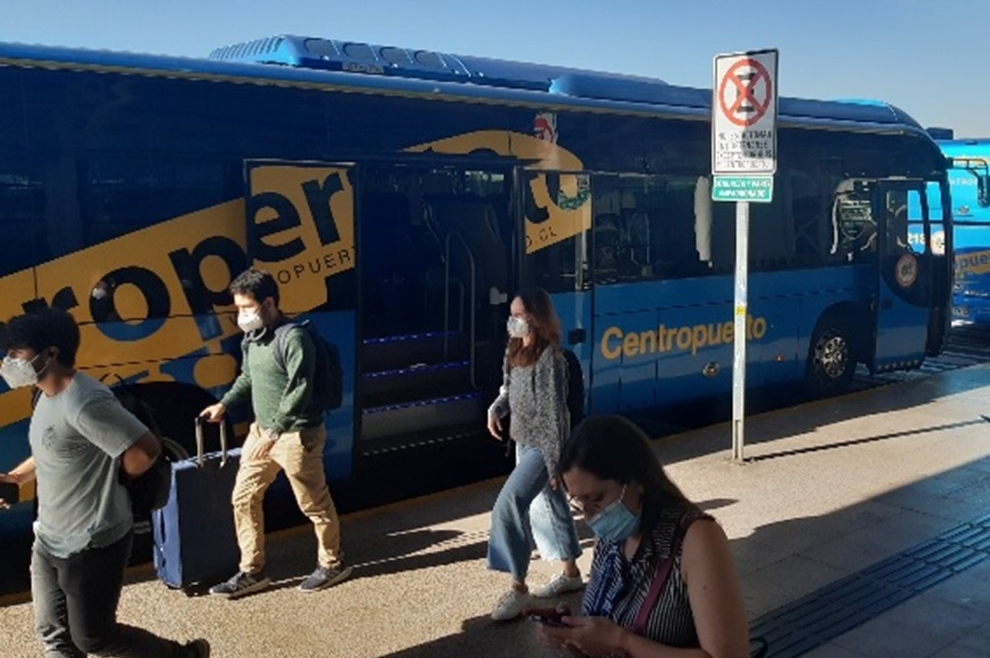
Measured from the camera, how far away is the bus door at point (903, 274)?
12094 mm

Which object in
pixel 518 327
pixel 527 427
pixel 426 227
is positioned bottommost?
pixel 527 427

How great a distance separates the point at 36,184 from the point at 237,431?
1981 millimetres

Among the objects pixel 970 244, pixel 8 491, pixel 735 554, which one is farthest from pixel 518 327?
pixel 970 244

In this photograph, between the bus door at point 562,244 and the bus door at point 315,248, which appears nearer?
the bus door at point 315,248

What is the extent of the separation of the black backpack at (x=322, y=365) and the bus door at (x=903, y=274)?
8.18 meters

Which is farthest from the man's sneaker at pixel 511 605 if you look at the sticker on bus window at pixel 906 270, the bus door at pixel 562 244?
the sticker on bus window at pixel 906 270

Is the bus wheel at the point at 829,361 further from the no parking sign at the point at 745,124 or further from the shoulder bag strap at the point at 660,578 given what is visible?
the shoulder bag strap at the point at 660,578

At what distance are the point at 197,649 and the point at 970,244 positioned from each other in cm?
1643

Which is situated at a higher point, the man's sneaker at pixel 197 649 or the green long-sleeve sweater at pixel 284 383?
the green long-sleeve sweater at pixel 284 383

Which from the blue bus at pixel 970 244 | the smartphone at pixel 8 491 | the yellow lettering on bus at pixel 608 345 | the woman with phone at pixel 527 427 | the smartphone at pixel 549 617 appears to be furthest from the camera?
the blue bus at pixel 970 244

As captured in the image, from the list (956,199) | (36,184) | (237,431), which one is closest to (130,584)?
(237,431)

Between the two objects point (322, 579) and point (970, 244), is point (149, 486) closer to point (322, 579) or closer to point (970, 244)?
point (322, 579)

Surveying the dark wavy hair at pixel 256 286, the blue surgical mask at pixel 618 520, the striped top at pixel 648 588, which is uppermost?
the dark wavy hair at pixel 256 286

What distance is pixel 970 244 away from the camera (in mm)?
17859
